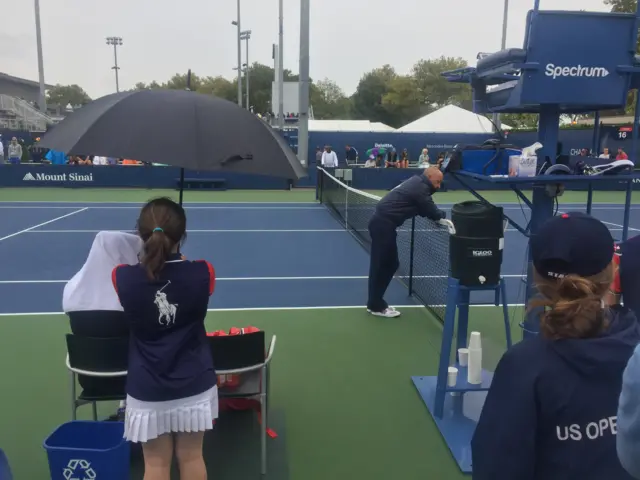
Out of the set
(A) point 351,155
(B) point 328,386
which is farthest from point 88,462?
(A) point 351,155

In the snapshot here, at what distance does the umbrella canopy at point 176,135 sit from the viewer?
2.88 m

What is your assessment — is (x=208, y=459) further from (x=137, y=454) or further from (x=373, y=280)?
(x=373, y=280)

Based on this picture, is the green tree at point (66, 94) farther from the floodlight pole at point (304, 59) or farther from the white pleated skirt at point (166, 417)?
the white pleated skirt at point (166, 417)

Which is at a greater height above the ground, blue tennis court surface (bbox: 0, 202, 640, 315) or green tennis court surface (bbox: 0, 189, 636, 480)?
blue tennis court surface (bbox: 0, 202, 640, 315)

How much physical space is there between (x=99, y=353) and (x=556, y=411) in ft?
8.49

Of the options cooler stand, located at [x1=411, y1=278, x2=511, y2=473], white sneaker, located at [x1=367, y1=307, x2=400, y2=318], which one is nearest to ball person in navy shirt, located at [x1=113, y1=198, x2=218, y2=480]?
cooler stand, located at [x1=411, y1=278, x2=511, y2=473]

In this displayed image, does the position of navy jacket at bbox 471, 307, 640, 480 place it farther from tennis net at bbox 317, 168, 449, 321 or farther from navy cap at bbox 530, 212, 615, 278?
tennis net at bbox 317, 168, 449, 321

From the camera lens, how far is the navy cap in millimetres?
1673

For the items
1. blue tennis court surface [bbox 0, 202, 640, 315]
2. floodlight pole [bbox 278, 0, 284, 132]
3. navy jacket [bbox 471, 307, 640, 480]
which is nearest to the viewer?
navy jacket [bbox 471, 307, 640, 480]

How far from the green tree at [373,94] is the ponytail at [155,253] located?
69.8 metres

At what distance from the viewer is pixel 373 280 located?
21.5 feet

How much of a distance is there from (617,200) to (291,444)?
18418 millimetres

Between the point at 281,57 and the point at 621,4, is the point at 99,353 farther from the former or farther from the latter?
the point at 621,4

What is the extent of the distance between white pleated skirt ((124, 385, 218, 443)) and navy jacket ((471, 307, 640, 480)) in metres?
1.49
